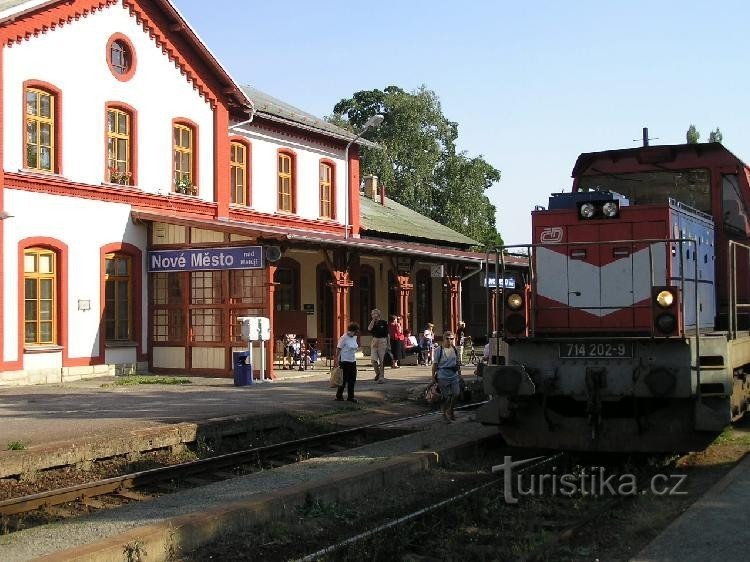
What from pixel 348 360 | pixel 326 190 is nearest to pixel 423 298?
pixel 326 190

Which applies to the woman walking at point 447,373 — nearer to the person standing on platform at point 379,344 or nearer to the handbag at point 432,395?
the handbag at point 432,395

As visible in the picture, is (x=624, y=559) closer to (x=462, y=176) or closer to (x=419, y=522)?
(x=419, y=522)

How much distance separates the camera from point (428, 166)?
192ft

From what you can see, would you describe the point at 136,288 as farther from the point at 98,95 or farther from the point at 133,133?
the point at 98,95

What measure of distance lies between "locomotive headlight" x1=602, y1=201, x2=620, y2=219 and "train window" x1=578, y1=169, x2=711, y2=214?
4.31 ft

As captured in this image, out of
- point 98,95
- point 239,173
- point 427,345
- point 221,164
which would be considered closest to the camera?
point 98,95

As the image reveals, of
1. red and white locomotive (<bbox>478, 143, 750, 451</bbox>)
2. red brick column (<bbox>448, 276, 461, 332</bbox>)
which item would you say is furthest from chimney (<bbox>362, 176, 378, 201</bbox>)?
red and white locomotive (<bbox>478, 143, 750, 451</bbox>)

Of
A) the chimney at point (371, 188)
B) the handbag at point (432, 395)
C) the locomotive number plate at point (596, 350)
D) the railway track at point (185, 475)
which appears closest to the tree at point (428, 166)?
the chimney at point (371, 188)

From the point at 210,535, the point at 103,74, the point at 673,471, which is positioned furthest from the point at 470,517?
the point at 103,74

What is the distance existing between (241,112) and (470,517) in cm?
2049

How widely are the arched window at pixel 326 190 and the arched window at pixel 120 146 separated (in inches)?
341

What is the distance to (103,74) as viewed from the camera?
23203 mm

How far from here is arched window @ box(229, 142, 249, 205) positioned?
27500 mm

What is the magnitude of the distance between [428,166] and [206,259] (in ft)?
123
